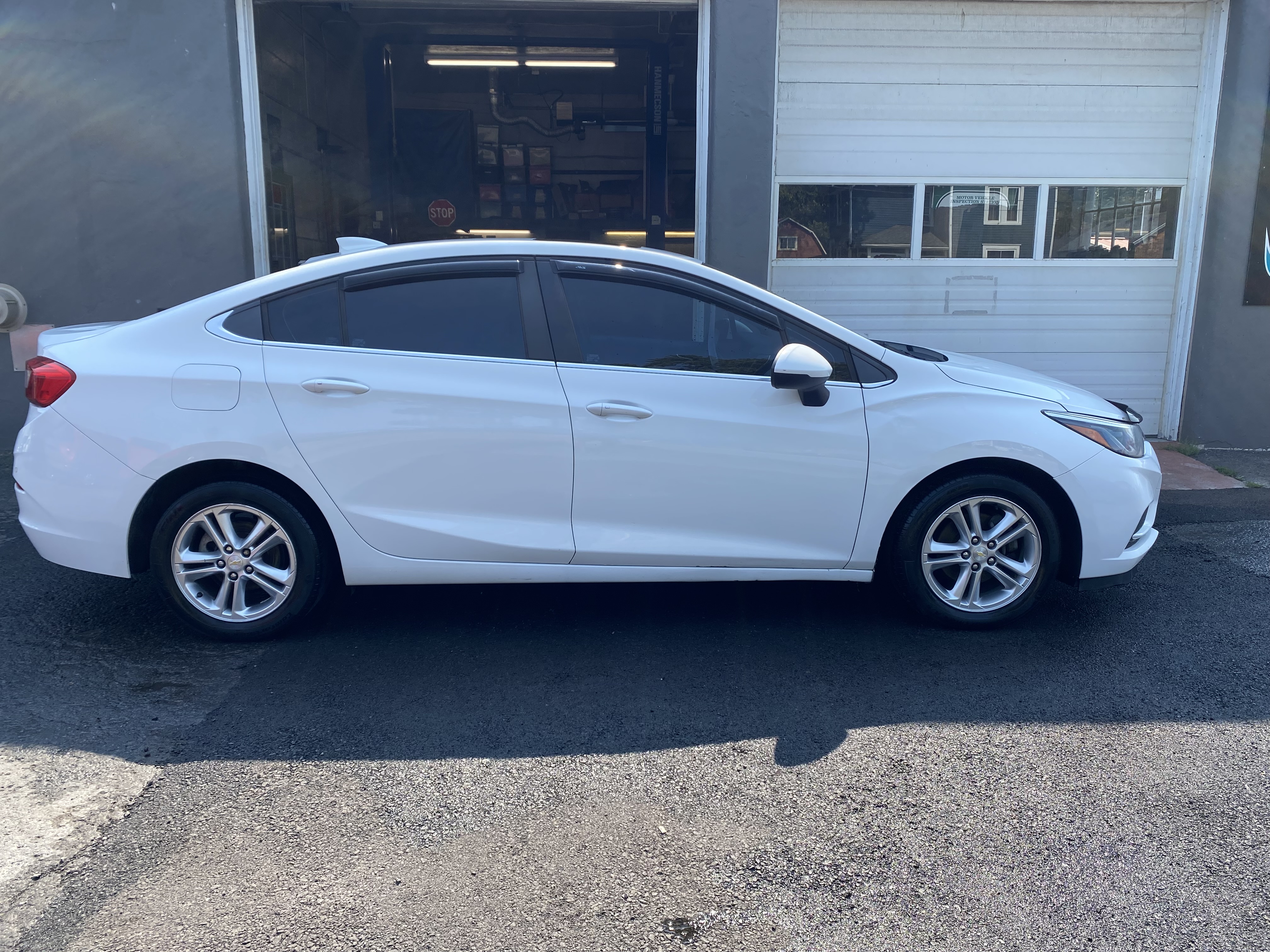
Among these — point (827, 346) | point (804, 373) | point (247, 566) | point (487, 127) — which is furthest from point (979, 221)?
point (487, 127)

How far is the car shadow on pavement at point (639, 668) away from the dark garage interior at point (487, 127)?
7125 mm

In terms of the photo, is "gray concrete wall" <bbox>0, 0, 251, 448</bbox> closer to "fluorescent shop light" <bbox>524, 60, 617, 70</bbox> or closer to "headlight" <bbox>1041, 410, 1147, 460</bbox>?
"headlight" <bbox>1041, 410, 1147, 460</bbox>

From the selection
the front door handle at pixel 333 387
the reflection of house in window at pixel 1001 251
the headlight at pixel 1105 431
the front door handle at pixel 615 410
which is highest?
the reflection of house in window at pixel 1001 251

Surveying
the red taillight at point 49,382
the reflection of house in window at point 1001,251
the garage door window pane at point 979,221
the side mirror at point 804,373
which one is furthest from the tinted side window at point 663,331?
the reflection of house in window at point 1001,251

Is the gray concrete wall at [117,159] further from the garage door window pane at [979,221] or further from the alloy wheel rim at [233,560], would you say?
the garage door window pane at [979,221]

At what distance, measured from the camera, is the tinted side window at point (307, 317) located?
4.10 meters

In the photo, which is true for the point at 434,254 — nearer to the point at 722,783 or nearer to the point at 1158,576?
the point at 722,783

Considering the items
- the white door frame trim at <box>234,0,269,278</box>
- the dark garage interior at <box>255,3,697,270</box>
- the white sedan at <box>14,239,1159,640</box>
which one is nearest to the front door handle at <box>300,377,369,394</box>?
the white sedan at <box>14,239,1159,640</box>

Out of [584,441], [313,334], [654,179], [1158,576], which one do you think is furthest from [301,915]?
[654,179]

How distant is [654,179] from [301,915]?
1176 cm

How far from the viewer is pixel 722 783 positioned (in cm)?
312

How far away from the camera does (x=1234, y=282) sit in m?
8.37

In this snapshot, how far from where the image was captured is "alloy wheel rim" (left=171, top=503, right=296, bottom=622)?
4070 mm

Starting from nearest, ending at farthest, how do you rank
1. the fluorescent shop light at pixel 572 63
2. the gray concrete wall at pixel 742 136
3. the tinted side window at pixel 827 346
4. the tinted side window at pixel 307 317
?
the tinted side window at pixel 307 317 → the tinted side window at pixel 827 346 → the gray concrete wall at pixel 742 136 → the fluorescent shop light at pixel 572 63
